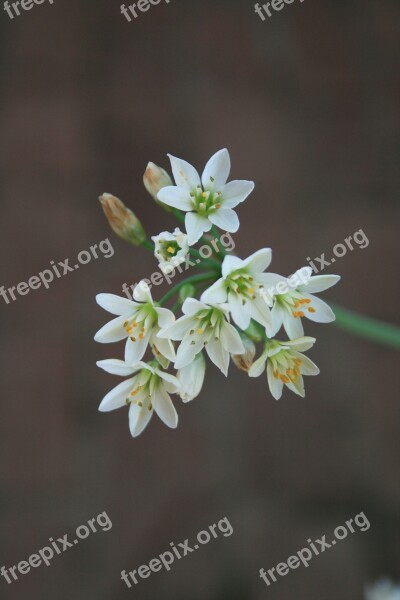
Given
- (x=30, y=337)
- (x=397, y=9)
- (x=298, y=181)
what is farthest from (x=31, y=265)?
(x=397, y=9)

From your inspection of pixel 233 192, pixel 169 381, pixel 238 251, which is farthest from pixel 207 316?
pixel 238 251

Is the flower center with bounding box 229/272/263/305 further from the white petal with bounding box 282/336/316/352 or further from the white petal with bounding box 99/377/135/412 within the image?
the white petal with bounding box 99/377/135/412

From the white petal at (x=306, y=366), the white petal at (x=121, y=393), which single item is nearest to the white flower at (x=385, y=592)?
the white petal at (x=306, y=366)

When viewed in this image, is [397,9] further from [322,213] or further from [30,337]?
[30,337]

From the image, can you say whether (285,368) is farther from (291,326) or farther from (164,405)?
(164,405)

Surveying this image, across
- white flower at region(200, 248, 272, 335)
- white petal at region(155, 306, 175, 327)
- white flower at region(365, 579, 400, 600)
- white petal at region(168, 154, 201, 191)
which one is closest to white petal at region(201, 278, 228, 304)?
white flower at region(200, 248, 272, 335)

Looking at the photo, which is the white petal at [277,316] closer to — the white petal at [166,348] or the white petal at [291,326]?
the white petal at [291,326]
